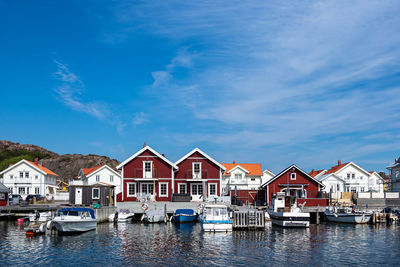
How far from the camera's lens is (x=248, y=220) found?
3988cm

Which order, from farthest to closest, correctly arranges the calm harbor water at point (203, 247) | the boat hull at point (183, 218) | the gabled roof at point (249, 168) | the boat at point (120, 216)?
the gabled roof at point (249, 168) → the boat at point (120, 216) → the boat hull at point (183, 218) → the calm harbor water at point (203, 247)

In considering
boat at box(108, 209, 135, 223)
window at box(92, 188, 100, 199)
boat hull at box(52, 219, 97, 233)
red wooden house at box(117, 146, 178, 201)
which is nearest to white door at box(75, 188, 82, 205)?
window at box(92, 188, 100, 199)

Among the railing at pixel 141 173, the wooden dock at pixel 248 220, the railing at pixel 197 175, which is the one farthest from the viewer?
the railing at pixel 197 175

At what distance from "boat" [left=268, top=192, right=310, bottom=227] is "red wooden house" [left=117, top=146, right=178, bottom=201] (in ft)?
57.7

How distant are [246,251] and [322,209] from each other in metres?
24.9

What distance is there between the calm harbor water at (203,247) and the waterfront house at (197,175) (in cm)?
1807

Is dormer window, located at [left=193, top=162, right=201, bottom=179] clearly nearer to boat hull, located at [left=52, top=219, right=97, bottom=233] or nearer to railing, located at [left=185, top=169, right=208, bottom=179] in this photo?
railing, located at [left=185, top=169, right=208, bottom=179]

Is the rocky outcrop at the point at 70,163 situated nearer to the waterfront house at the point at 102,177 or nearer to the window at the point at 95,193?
the waterfront house at the point at 102,177

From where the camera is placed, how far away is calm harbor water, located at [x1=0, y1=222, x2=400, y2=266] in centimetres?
2580

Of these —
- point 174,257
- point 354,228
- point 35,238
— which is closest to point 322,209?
point 354,228

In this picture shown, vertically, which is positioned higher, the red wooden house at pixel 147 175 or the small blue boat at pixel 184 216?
the red wooden house at pixel 147 175

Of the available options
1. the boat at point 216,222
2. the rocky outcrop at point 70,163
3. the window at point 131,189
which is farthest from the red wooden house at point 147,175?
the rocky outcrop at point 70,163

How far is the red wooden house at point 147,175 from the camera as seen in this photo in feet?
192

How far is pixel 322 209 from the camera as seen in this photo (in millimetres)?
50656
